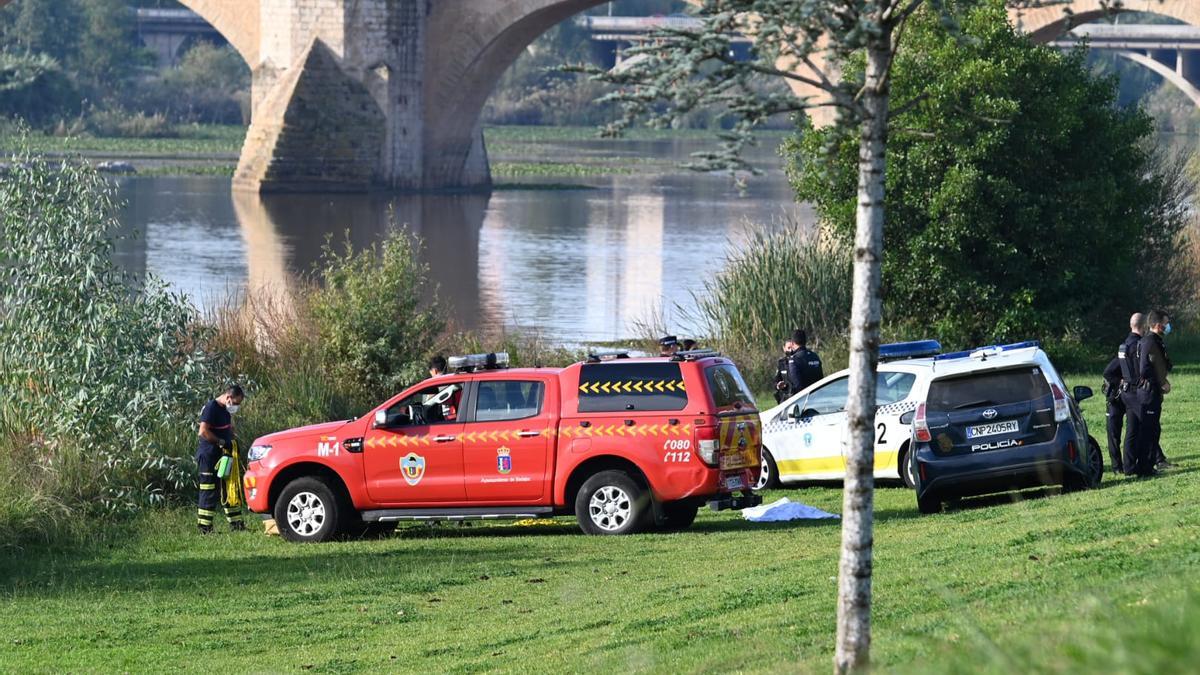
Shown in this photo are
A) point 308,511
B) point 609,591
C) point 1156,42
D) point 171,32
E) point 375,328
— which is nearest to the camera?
point 609,591

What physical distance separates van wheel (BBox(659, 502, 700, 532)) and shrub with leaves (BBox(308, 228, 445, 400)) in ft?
25.4

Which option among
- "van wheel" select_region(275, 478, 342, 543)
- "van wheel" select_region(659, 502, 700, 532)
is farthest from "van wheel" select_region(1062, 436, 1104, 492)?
"van wheel" select_region(275, 478, 342, 543)

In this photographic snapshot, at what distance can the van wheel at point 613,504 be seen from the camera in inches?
599

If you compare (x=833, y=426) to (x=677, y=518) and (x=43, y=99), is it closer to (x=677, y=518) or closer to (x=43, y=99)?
(x=677, y=518)

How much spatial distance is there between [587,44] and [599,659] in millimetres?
106680

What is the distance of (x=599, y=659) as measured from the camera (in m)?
9.98

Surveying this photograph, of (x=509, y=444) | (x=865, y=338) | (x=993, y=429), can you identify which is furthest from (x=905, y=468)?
(x=865, y=338)

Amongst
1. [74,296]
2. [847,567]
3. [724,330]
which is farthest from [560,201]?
[847,567]

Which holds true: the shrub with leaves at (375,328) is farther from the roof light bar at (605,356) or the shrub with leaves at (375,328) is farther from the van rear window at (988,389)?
the van rear window at (988,389)

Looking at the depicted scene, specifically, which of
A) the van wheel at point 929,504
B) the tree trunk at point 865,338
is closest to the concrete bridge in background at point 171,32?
the van wheel at point 929,504

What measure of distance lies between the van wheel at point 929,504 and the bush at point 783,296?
11.5 meters

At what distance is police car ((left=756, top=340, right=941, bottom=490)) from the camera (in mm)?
16812

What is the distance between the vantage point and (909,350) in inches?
678

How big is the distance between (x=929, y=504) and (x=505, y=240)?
117 ft
